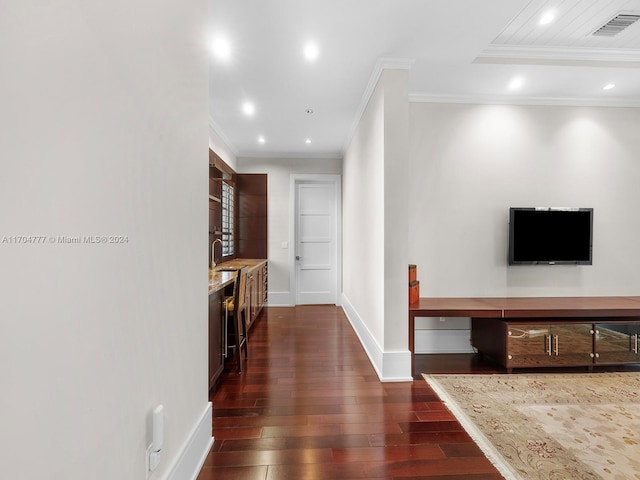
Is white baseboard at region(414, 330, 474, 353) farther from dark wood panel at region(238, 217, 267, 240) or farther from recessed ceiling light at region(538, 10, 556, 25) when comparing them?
dark wood panel at region(238, 217, 267, 240)

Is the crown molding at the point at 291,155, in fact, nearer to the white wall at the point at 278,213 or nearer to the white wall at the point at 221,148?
the white wall at the point at 278,213

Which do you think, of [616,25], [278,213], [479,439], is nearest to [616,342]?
[479,439]

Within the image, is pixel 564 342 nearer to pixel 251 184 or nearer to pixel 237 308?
pixel 237 308

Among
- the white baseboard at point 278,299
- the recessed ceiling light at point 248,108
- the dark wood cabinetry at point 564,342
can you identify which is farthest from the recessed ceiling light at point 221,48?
the white baseboard at point 278,299

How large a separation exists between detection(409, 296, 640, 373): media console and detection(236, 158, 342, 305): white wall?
3.25 metres

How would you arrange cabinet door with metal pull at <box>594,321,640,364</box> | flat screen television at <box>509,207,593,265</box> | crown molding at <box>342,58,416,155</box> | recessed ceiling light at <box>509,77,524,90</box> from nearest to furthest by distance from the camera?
crown molding at <box>342,58,416,155</box> < cabinet door with metal pull at <box>594,321,640,364</box> < recessed ceiling light at <box>509,77,524,90</box> < flat screen television at <box>509,207,593,265</box>

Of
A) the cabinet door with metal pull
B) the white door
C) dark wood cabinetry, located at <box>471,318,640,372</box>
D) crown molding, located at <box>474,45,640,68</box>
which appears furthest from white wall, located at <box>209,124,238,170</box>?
the cabinet door with metal pull

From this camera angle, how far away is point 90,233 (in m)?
0.89

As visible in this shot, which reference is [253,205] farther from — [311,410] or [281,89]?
[311,410]

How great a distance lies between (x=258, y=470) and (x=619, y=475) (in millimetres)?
1945

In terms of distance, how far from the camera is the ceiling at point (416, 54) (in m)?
2.24

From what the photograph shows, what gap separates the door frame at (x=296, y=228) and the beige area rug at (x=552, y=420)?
3289mm

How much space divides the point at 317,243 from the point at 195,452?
4.58 m

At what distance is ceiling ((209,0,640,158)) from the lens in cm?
224
